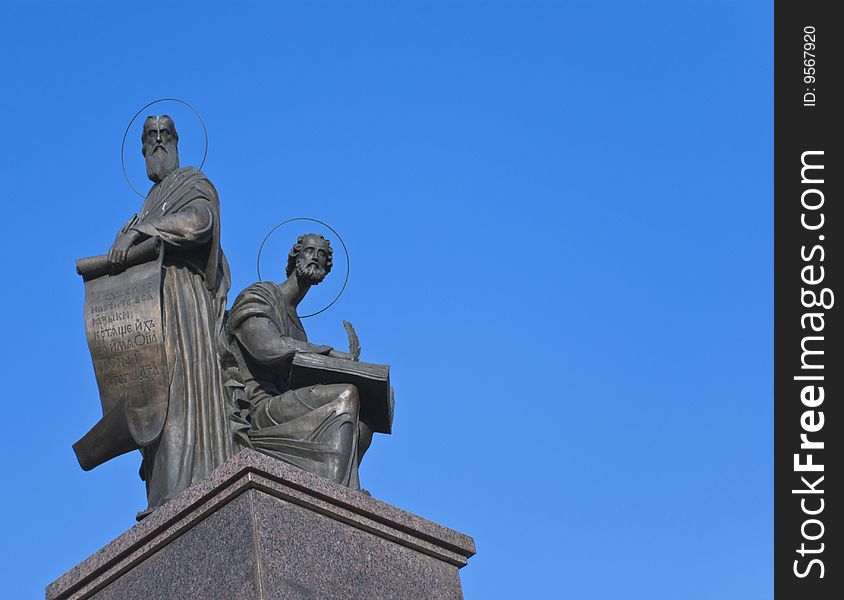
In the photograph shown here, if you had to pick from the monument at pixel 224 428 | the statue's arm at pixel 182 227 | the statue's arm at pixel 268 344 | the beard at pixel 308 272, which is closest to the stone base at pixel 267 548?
the monument at pixel 224 428

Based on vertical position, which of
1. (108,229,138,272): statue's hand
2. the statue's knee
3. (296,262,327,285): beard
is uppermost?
(296,262,327,285): beard

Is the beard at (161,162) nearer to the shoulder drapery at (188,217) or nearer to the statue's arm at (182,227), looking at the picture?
the shoulder drapery at (188,217)

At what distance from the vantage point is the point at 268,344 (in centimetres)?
1114

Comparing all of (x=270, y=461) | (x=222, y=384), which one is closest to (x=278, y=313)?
(x=222, y=384)

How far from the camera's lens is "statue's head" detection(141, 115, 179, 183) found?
12.1 meters

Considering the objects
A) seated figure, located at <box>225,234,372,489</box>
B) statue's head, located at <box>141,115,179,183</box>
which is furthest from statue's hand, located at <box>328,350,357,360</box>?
statue's head, located at <box>141,115,179,183</box>

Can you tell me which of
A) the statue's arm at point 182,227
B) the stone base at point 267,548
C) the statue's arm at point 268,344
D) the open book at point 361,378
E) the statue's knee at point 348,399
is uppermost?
the statue's arm at point 182,227

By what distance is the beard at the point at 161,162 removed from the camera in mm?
12078

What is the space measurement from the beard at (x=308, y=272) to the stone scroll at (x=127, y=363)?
122cm

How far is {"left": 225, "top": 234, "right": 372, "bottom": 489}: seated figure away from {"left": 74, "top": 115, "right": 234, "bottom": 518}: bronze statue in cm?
16

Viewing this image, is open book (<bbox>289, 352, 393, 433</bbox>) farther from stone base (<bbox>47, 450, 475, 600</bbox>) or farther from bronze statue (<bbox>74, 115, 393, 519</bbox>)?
stone base (<bbox>47, 450, 475, 600</bbox>)

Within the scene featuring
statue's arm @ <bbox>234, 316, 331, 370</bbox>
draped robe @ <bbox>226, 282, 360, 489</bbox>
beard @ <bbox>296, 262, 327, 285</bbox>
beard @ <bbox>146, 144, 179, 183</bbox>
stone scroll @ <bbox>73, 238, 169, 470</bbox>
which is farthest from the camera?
beard @ <bbox>146, 144, 179, 183</bbox>

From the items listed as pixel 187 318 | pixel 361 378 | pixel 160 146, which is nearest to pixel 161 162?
pixel 160 146
